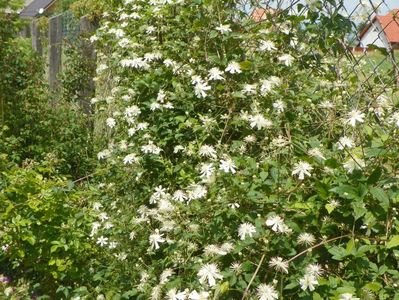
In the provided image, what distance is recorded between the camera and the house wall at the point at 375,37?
167 cm

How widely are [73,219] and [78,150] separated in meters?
1.78

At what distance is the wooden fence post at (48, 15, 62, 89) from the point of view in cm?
561

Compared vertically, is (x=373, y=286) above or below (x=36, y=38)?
above

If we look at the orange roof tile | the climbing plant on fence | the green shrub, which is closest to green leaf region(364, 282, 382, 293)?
the climbing plant on fence

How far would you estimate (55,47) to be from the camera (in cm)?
572

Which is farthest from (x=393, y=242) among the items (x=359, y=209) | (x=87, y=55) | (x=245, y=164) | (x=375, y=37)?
(x=87, y=55)

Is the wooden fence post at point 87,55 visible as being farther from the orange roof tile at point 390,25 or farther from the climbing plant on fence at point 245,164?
the orange roof tile at point 390,25

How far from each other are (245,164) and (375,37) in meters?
0.55

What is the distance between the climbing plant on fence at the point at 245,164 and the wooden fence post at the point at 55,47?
3.21 m

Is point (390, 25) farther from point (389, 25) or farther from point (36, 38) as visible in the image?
point (36, 38)

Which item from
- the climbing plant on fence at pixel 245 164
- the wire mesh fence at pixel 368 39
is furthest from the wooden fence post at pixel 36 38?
the wire mesh fence at pixel 368 39

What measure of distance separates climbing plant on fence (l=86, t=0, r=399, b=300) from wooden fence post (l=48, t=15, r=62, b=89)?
321 centimetres

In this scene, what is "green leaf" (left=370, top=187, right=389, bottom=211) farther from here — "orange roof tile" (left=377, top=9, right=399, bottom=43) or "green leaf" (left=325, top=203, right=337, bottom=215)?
"orange roof tile" (left=377, top=9, right=399, bottom=43)

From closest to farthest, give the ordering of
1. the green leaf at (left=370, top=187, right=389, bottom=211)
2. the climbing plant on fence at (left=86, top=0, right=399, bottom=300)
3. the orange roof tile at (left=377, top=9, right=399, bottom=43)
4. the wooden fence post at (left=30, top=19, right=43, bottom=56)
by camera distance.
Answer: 1. the green leaf at (left=370, top=187, right=389, bottom=211)
2. the climbing plant on fence at (left=86, top=0, right=399, bottom=300)
3. the orange roof tile at (left=377, top=9, right=399, bottom=43)
4. the wooden fence post at (left=30, top=19, right=43, bottom=56)
